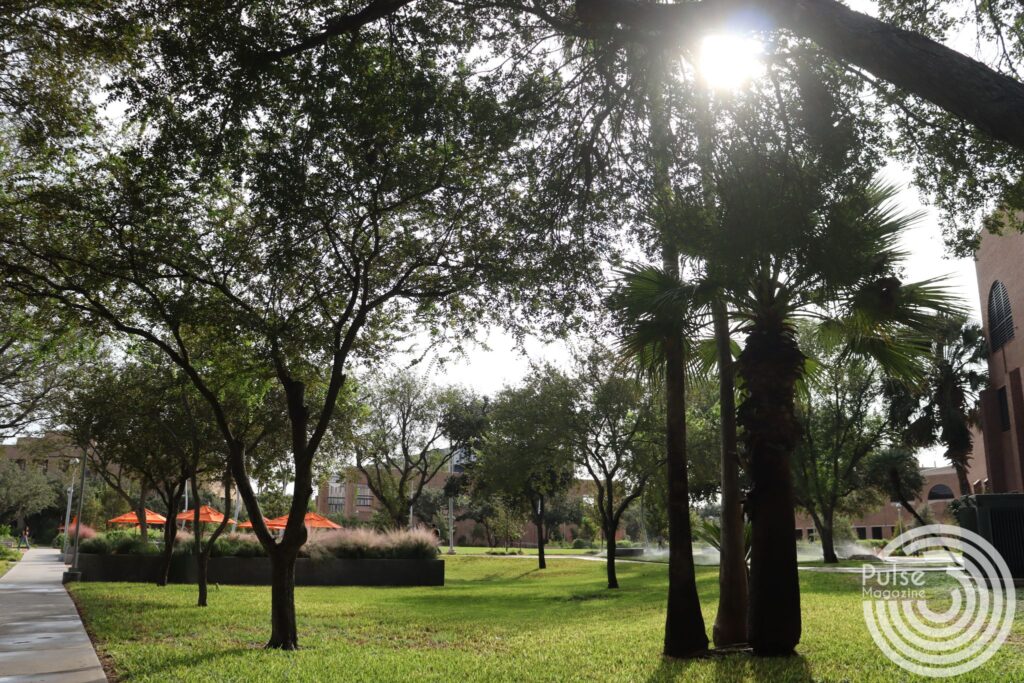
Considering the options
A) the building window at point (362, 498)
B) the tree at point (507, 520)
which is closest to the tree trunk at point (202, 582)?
the tree at point (507, 520)

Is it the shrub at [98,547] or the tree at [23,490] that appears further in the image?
the tree at [23,490]

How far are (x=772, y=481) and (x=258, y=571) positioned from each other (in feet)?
70.9

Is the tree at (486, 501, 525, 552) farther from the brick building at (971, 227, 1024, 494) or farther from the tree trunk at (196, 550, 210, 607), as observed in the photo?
the tree trunk at (196, 550, 210, 607)

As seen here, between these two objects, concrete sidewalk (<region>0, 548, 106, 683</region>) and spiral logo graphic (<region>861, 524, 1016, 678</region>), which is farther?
spiral logo graphic (<region>861, 524, 1016, 678</region>)

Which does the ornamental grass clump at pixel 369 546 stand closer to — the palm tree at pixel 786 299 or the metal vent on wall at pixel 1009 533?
the metal vent on wall at pixel 1009 533

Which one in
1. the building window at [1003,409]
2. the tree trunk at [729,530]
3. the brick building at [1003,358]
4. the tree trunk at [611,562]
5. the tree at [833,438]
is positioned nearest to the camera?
the tree trunk at [729,530]

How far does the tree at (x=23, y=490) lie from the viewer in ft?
184

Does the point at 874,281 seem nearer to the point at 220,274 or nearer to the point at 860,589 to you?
the point at 220,274

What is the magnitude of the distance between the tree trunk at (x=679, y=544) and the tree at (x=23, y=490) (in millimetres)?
57394

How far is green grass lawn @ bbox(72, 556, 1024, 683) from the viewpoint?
339 inches

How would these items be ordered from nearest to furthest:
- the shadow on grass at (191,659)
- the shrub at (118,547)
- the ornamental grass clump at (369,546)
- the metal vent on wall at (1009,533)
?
the shadow on grass at (191,659), the metal vent on wall at (1009,533), the shrub at (118,547), the ornamental grass clump at (369,546)

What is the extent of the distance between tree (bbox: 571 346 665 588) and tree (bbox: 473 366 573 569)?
530 mm

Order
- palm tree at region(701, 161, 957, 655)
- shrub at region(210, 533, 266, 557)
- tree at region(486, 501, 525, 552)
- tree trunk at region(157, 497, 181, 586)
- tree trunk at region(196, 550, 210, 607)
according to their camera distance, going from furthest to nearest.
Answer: tree at region(486, 501, 525, 552) → shrub at region(210, 533, 266, 557) → tree trunk at region(157, 497, 181, 586) → tree trunk at region(196, 550, 210, 607) → palm tree at region(701, 161, 957, 655)

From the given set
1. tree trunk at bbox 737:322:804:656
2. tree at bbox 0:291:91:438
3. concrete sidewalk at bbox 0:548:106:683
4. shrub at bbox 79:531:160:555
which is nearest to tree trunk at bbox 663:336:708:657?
tree trunk at bbox 737:322:804:656
